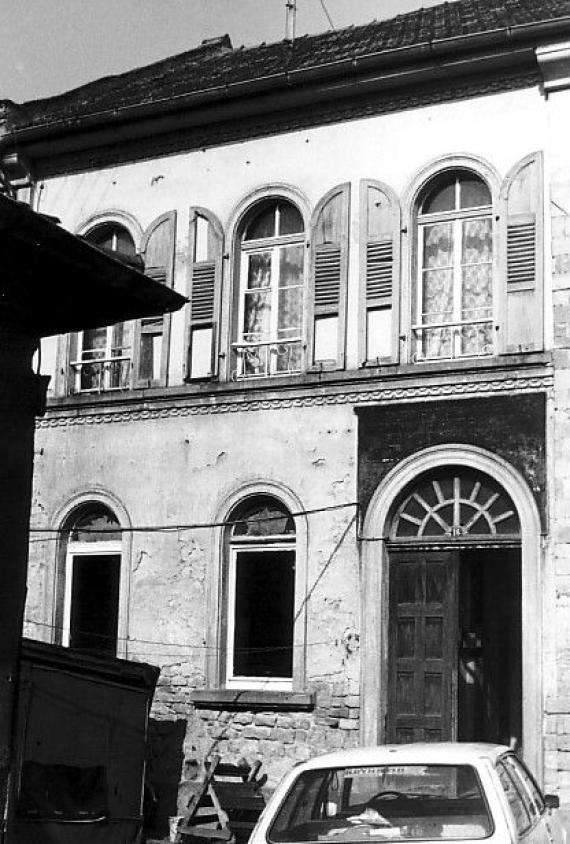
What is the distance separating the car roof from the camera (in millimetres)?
7504

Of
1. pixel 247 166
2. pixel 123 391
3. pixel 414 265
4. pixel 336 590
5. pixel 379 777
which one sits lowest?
pixel 379 777

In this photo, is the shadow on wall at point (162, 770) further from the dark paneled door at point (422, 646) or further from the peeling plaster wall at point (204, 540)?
the dark paneled door at point (422, 646)

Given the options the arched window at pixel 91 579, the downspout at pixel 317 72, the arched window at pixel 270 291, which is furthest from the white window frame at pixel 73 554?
the downspout at pixel 317 72

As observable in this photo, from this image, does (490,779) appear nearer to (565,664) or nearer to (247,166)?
(565,664)

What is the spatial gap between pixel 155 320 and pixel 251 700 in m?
5.03

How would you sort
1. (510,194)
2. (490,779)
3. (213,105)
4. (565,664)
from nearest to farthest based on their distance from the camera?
(490,779)
(565,664)
(510,194)
(213,105)

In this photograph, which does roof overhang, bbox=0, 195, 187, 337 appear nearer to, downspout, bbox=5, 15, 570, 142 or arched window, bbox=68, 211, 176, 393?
downspout, bbox=5, 15, 570, 142

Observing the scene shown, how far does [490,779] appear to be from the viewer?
7332 millimetres

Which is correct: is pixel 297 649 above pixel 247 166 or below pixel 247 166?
below

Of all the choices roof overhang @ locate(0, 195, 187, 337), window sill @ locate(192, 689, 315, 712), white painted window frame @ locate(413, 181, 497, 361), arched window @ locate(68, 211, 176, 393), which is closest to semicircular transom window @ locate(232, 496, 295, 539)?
window sill @ locate(192, 689, 315, 712)

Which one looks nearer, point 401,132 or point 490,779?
point 490,779

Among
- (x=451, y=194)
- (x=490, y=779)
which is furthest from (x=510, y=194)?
(x=490, y=779)

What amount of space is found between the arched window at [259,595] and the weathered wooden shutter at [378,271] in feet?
7.53

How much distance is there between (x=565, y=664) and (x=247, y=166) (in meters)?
7.36
